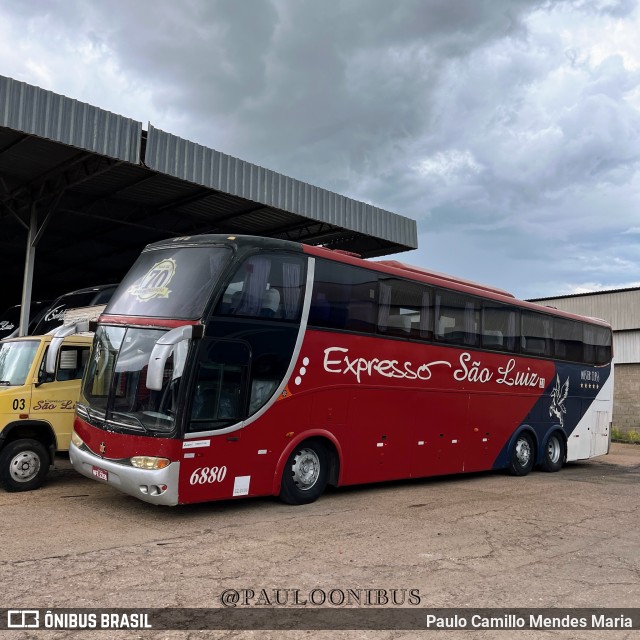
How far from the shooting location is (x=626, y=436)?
26938mm

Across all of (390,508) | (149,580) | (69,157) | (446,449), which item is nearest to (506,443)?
(446,449)

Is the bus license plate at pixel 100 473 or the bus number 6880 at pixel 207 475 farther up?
the bus number 6880 at pixel 207 475

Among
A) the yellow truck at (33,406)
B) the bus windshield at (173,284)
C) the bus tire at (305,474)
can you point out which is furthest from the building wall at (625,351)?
the yellow truck at (33,406)

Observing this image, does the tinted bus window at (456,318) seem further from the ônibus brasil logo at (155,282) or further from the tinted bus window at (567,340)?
the ônibus brasil logo at (155,282)

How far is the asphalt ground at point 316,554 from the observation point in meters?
4.75

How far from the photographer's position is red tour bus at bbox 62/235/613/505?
23.6 feet

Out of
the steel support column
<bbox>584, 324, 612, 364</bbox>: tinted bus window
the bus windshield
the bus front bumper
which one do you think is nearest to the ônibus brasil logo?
the bus windshield

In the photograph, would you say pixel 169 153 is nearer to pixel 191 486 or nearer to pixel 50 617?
pixel 191 486

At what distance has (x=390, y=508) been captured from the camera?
865cm

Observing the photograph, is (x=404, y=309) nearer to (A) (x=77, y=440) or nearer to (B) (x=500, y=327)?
(B) (x=500, y=327)

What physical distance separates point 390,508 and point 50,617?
17.4ft

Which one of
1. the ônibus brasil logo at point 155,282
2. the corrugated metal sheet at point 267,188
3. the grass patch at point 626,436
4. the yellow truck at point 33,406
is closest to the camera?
the ônibus brasil logo at point 155,282

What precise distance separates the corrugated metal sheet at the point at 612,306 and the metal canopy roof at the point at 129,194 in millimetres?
13107

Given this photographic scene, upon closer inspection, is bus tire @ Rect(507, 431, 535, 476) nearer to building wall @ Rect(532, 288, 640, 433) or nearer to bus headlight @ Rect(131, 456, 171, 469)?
bus headlight @ Rect(131, 456, 171, 469)
